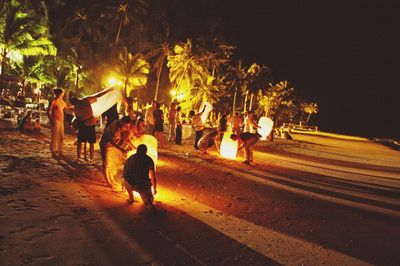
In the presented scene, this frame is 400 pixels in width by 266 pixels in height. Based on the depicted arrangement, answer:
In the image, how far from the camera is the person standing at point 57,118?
10.4 meters

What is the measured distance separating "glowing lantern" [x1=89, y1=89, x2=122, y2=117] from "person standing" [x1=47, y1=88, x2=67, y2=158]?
4.20 ft

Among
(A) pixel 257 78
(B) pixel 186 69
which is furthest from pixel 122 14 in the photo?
(A) pixel 257 78

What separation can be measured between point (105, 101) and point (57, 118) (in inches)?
66.4

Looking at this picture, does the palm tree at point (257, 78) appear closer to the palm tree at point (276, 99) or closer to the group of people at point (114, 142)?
the palm tree at point (276, 99)

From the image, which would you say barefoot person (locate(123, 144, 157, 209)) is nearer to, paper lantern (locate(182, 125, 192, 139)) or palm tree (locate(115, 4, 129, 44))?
paper lantern (locate(182, 125, 192, 139))

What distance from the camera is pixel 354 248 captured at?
582 centimetres

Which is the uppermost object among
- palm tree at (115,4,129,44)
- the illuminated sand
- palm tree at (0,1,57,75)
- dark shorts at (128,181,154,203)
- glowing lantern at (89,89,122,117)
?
palm tree at (115,4,129,44)

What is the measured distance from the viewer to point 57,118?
10602mm

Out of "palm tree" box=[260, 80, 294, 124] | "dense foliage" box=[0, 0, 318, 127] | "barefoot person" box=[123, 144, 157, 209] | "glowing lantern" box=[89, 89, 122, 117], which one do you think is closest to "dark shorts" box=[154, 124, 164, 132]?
"glowing lantern" box=[89, 89, 122, 117]

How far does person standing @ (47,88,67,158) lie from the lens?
1045 cm

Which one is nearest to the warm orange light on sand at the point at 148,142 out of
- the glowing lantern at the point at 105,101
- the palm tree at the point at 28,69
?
the glowing lantern at the point at 105,101

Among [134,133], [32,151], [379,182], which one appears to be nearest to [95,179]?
[134,133]

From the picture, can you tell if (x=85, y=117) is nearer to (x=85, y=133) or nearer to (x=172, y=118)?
(x=85, y=133)

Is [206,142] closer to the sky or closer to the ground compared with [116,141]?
closer to the ground
